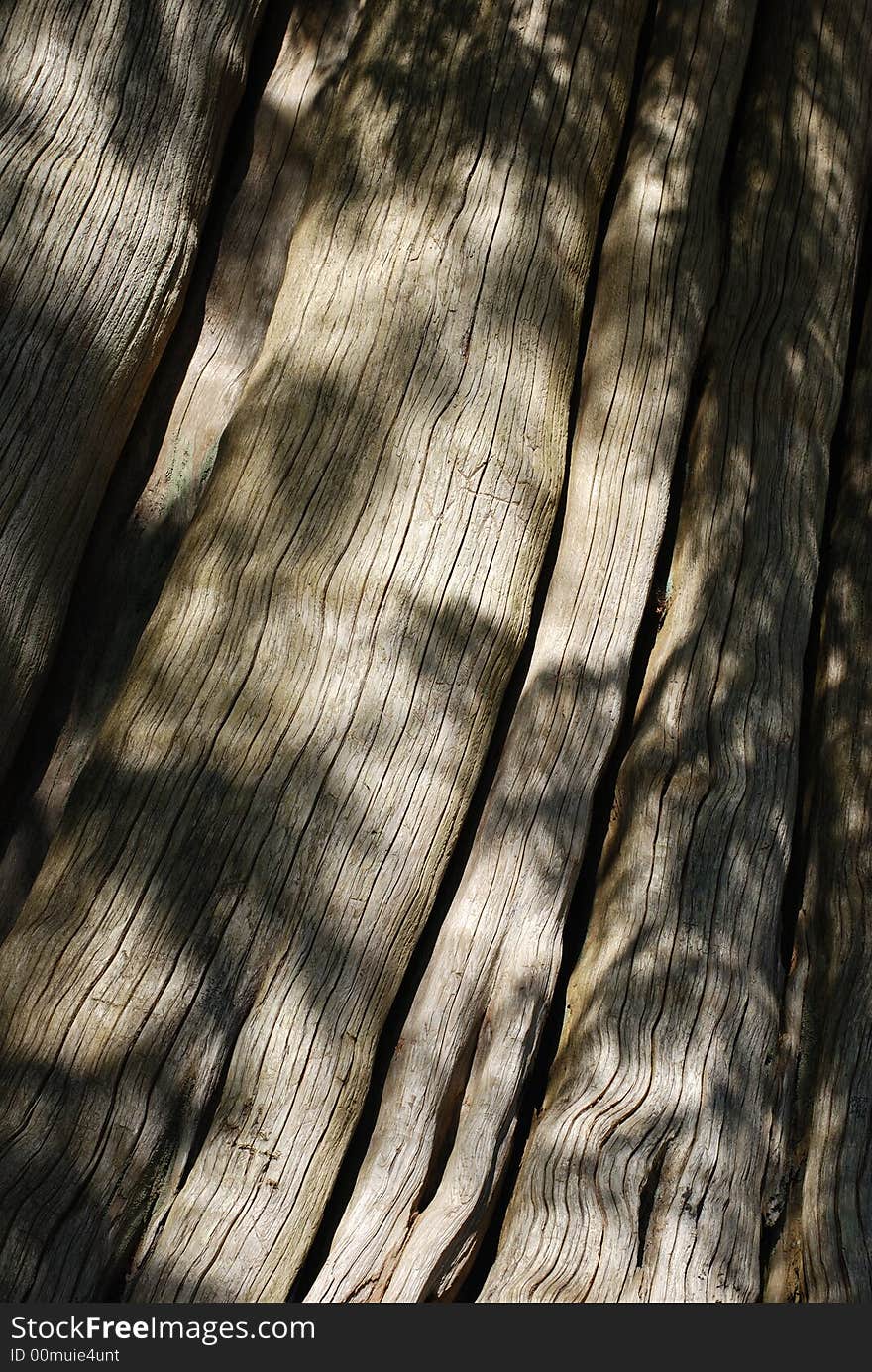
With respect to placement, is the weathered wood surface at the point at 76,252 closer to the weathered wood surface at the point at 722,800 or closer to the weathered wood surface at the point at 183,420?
the weathered wood surface at the point at 183,420

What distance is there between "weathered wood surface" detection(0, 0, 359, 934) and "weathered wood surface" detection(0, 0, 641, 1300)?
0.46ft

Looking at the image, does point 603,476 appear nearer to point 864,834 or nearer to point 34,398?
point 864,834

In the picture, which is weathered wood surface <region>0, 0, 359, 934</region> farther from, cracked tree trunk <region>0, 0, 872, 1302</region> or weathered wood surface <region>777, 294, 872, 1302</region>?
weathered wood surface <region>777, 294, 872, 1302</region>

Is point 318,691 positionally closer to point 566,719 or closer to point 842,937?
point 566,719

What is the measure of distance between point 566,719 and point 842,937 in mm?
852

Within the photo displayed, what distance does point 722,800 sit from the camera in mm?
2695

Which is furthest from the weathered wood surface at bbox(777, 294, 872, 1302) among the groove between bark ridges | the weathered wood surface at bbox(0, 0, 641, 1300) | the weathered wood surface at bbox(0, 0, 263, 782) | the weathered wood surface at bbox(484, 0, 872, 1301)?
the weathered wood surface at bbox(0, 0, 263, 782)

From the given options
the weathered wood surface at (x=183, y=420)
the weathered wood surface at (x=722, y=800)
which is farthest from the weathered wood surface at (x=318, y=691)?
the weathered wood surface at (x=722, y=800)

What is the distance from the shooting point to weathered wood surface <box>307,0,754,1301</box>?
2.37 m

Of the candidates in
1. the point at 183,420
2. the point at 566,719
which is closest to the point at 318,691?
the point at 566,719

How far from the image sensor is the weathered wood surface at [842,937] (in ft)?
8.16

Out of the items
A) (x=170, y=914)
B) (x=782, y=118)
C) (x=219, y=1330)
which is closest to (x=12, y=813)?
(x=170, y=914)

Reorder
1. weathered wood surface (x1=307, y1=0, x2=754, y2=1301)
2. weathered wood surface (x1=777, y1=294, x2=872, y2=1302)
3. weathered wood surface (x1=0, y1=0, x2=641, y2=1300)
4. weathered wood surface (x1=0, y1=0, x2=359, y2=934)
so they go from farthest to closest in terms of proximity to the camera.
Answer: weathered wood surface (x1=0, y1=0, x2=359, y2=934), weathered wood surface (x1=777, y1=294, x2=872, y2=1302), weathered wood surface (x1=307, y1=0, x2=754, y2=1301), weathered wood surface (x1=0, y1=0, x2=641, y2=1300)

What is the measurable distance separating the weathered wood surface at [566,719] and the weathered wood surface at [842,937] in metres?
0.57
